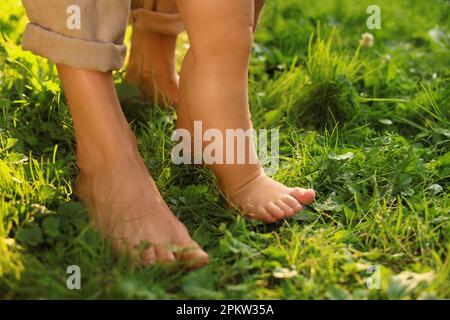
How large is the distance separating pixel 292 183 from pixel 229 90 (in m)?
0.33

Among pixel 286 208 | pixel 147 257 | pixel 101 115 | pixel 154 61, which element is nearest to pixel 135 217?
pixel 147 257

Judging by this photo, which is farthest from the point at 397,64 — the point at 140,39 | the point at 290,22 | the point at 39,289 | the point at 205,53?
the point at 39,289

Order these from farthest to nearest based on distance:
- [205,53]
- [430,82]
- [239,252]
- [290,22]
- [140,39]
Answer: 1. [290,22]
2. [430,82]
3. [140,39]
4. [205,53]
5. [239,252]

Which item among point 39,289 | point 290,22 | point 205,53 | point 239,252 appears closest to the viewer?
point 39,289

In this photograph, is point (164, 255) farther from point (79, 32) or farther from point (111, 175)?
point (79, 32)

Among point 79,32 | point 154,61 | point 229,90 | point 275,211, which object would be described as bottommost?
point 275,211

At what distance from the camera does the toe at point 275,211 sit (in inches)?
64.4

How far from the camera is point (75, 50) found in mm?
1543

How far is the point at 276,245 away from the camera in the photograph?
1.56m

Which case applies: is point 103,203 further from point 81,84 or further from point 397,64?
point 397,64

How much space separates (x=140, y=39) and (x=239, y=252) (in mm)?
937

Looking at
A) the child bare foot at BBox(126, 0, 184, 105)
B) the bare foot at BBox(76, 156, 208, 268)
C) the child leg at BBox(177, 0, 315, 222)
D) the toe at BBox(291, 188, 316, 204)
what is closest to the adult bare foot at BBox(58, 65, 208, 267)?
the bare foot at BBox(76, 156, 208, 268)

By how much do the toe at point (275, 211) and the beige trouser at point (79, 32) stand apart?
46 cm

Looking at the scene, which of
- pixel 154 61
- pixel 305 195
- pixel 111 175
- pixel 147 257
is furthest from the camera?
pixel 154 61
